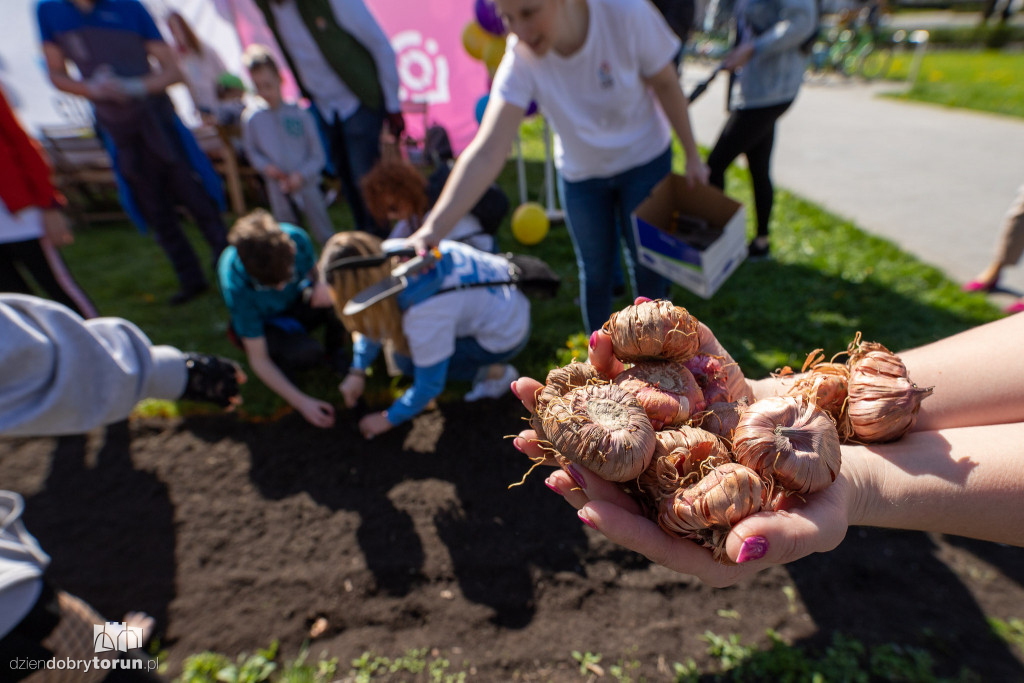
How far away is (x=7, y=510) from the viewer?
1412 mm

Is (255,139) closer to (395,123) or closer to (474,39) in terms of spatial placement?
(395,123)

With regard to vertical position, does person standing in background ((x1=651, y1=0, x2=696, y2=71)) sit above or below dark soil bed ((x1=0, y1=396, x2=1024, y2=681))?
above

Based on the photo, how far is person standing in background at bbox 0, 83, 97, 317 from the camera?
282cm

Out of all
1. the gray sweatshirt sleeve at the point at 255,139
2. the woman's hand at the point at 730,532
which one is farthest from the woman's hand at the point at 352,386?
the gray sweatshirt sleeve at the point at 255,139

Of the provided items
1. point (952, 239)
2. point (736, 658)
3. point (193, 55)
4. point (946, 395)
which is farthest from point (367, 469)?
point (193, 55)

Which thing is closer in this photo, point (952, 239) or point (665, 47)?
point (665, 47)

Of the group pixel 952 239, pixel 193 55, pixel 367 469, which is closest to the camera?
pixel 367 469

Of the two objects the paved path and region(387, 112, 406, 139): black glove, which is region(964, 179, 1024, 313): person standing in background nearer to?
the paved path

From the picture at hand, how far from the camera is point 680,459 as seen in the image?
3.58 ft

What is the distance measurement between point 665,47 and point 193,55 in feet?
23.9

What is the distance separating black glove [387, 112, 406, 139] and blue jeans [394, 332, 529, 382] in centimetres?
198

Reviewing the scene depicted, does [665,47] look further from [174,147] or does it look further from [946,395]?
[174,147]

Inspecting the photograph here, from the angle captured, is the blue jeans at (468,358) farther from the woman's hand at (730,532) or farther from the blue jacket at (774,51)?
the blue jacket at (774,51)

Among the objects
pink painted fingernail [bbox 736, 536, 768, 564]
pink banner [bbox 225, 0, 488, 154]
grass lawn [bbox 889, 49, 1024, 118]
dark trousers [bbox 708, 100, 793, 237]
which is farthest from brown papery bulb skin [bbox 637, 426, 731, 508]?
grass lawn [bbox 889, 49, 1024, 118]
